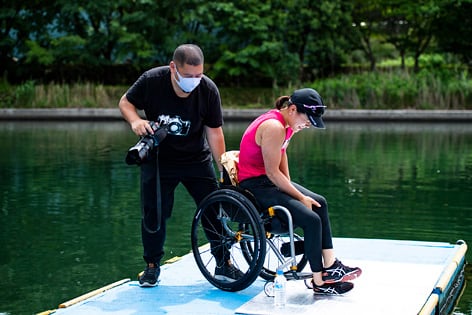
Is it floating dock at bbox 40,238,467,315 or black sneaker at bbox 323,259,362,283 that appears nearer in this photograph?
floating dock at bbox 40,238,467,315

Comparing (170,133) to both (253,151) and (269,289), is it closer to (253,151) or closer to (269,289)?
(253,151)

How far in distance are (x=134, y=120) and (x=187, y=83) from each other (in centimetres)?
39

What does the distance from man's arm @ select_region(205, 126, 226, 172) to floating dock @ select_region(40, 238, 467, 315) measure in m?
0.79

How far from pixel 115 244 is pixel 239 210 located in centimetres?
310

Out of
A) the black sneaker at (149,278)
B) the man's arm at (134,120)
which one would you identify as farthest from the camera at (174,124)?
the black sneaker at (149,278)

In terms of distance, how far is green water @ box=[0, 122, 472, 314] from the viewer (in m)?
7.38

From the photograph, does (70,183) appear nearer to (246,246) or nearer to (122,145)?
(122,145)

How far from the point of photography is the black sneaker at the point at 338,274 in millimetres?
5473

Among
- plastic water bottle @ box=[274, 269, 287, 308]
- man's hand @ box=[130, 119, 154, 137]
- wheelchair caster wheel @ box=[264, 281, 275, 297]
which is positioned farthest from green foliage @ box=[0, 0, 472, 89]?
plastic water bottle @ box=[274, 269, 287, 308]

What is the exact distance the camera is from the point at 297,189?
18.7 feet

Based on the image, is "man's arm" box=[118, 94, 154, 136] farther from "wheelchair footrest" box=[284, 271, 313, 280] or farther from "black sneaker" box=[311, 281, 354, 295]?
"black sneaker" box=[311, 281, 354, 295]

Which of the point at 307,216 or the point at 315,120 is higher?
the point at 315,120

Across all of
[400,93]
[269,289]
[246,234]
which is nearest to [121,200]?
[246,234]

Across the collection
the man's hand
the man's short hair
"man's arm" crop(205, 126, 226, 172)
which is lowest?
"man's arm" crop(205, 126, 226, 172)
